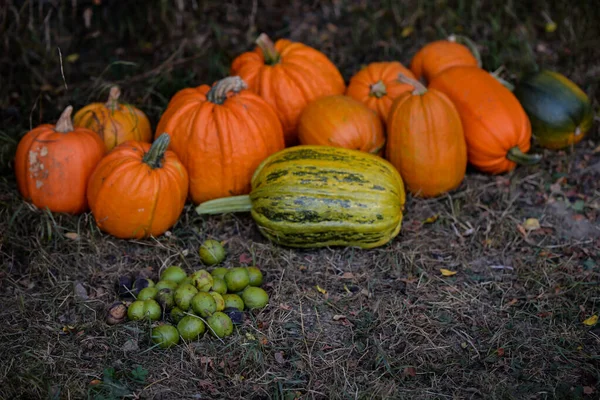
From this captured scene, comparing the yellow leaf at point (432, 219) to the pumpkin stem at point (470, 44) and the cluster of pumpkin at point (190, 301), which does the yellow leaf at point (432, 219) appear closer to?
the cluster of pumpkin at point (190, 301)

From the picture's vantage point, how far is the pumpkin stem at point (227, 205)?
4211 millimetres

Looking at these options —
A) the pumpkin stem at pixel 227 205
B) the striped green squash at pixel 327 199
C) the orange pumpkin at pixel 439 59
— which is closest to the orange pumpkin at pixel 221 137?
the pumpkin stem at pixel 227 205

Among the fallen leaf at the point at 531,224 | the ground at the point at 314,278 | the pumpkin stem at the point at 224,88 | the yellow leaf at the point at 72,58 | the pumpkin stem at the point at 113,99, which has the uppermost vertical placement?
the pumpkin stem at the point at 224,88

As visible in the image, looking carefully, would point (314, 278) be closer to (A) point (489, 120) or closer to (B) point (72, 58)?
(A) point (489, 120)

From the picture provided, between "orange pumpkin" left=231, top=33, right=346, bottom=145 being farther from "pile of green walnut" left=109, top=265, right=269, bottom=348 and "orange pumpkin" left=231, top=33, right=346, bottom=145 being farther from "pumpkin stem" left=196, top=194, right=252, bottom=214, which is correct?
"pile of green walnut" left=109, top=265, right=269, bottom=348

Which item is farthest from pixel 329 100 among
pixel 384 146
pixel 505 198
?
pixel 505 198

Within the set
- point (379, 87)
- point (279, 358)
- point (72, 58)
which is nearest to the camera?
point (279, 358)

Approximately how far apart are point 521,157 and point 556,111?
21.4 inches

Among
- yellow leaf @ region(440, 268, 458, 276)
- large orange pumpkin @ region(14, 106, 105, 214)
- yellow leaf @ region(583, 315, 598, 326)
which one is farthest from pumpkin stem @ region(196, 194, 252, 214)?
yellow leaf @ region(583, 315, 598, 326)

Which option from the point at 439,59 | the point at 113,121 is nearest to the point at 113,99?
the point at 113,121

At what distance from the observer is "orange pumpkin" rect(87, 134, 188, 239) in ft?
13.0

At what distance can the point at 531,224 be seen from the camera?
14.2 ft

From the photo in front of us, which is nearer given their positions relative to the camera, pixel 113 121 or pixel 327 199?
pixel 327 199

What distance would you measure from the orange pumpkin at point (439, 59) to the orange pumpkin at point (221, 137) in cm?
145
